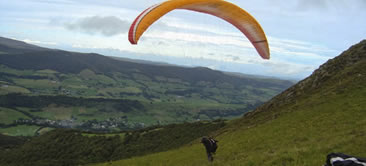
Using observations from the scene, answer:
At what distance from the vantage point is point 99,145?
8169 centimetres

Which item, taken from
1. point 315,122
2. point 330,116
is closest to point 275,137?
point 315,122

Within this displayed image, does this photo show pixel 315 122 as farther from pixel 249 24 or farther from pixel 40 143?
pixel 40 143

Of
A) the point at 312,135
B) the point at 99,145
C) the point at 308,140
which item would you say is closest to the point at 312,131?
the point at 312,135

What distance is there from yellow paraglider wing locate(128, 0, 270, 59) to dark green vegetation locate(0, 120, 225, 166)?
41.3 m

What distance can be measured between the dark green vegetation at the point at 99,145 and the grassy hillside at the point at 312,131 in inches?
1153

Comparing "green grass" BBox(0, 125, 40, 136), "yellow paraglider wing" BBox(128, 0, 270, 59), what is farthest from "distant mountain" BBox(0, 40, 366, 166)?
"green grass" BBox(0, 125, 40, 136)

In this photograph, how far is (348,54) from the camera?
47656mm

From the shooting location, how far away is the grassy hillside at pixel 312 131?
1238 cm

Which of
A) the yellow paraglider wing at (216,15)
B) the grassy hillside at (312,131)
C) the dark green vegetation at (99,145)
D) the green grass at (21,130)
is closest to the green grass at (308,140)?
the grassy hillside at (312,131)

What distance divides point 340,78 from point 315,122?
17492 mm

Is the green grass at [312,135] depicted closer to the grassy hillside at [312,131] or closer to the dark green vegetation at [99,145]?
the grassy hillside at [312,131]

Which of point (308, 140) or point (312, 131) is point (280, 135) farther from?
point (308, 140)

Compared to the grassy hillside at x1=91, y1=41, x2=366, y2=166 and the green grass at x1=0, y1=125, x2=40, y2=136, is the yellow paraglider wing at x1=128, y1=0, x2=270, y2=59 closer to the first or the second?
the grassy hillside at x1=91, y1=41, x2=366, y2=166

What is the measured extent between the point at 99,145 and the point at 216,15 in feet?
224
